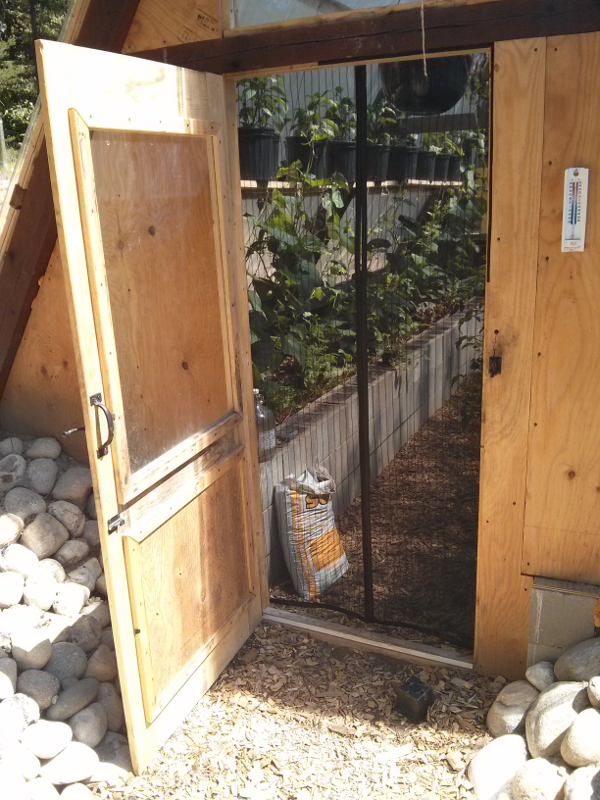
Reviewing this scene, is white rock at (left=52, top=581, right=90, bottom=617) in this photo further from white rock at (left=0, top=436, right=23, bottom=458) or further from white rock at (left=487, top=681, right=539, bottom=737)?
white rock at (left=487, top=681, right=539, bottom=737)

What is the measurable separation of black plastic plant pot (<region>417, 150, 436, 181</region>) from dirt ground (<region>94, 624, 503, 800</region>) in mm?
2036

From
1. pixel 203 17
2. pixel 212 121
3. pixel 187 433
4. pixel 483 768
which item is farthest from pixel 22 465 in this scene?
pixel 483 768

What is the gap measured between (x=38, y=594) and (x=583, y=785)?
2.05 metres

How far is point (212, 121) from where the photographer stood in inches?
98.7

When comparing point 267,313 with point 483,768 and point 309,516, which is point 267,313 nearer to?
point 309,516

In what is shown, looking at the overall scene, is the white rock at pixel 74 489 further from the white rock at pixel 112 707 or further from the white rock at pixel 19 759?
the white rock at pixel 19 759

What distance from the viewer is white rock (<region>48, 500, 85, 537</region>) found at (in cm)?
313

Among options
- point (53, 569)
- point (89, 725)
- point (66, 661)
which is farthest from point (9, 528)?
point (89, 725)

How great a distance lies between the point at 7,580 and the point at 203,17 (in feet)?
7.39

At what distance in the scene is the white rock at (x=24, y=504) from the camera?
3.05 metres

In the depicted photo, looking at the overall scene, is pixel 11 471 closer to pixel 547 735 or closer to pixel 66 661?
pixel 66 661

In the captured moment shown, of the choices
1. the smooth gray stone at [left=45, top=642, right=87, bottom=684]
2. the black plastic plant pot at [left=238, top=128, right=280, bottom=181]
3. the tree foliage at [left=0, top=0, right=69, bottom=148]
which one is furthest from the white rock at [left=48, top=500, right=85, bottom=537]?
the tree foliage at [left=0, top=0, right=69, bottom=148]

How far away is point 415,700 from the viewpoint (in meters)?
2.60

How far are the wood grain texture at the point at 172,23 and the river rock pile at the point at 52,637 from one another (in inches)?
73.7
